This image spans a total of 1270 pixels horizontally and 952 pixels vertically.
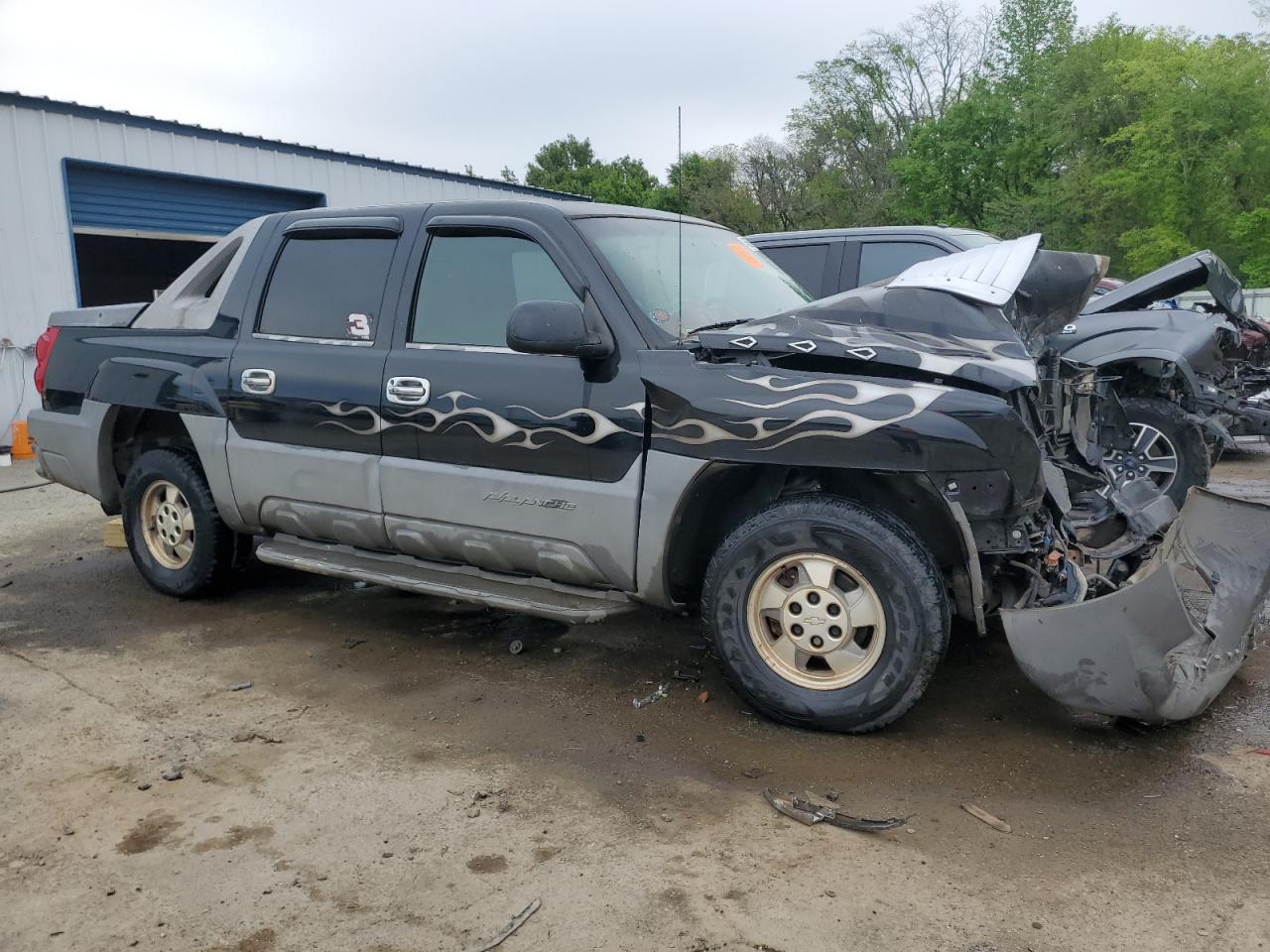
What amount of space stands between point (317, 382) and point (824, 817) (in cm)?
292

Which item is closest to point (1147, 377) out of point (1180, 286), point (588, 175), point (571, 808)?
point (1180, 286)

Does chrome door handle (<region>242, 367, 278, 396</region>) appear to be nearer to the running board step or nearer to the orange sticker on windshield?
the running board step

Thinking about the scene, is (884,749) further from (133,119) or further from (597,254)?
(133,119)

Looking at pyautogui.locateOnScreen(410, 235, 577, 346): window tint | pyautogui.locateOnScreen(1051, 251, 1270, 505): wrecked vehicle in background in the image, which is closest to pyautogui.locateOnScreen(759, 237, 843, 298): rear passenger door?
pyautogui.locateOnScreen(1051, 251, 1270, 505): wrecked vehicle in background

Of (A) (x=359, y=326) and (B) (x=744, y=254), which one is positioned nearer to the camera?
(A) (x=359, y=326)

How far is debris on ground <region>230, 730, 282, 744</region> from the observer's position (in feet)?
12.0

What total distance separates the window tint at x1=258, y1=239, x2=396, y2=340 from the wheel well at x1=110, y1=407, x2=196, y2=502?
0.91 meters

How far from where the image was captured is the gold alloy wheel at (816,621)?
3.46 metres

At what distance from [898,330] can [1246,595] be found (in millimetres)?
1588

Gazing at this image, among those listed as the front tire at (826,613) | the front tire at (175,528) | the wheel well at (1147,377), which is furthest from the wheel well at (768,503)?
the wheel well at (1147,377)

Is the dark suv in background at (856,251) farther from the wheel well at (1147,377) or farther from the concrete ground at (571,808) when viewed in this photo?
the concrete ground at (571,808)

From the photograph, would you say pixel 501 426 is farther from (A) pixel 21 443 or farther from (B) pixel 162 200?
(B) pixel 162 200

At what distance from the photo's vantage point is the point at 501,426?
4020 mm

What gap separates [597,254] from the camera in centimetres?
403
